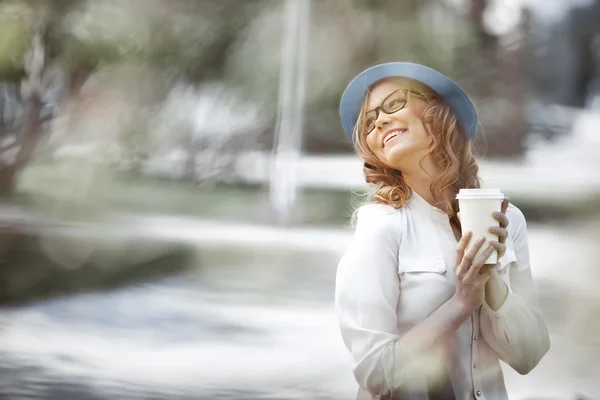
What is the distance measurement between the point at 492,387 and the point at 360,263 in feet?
1.69

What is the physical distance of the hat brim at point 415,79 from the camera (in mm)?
2109

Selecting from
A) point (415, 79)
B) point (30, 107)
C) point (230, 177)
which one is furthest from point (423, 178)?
point (30, 107)

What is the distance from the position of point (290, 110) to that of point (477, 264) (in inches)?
33.3

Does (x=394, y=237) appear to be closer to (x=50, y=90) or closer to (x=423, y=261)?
(x=423, y=261)

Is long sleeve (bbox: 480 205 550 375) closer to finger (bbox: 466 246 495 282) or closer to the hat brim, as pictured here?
finger (bbox: 466 246 495 282)

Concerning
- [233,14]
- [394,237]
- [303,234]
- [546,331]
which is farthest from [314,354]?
[233,14]

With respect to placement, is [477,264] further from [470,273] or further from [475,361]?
[475,361]

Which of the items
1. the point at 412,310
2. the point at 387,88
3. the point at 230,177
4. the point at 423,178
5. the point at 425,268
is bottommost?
the point at 412,310

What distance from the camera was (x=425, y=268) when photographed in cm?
195

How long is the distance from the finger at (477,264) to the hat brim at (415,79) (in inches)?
17.6

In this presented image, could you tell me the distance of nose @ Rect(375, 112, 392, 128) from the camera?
2.12m

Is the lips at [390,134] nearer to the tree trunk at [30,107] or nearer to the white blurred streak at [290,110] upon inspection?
the white blurred streak at [290,110]

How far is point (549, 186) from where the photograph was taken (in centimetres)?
228

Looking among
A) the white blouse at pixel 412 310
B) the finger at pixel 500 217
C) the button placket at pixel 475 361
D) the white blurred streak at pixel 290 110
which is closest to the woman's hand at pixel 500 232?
the finger at pixel 500 217
